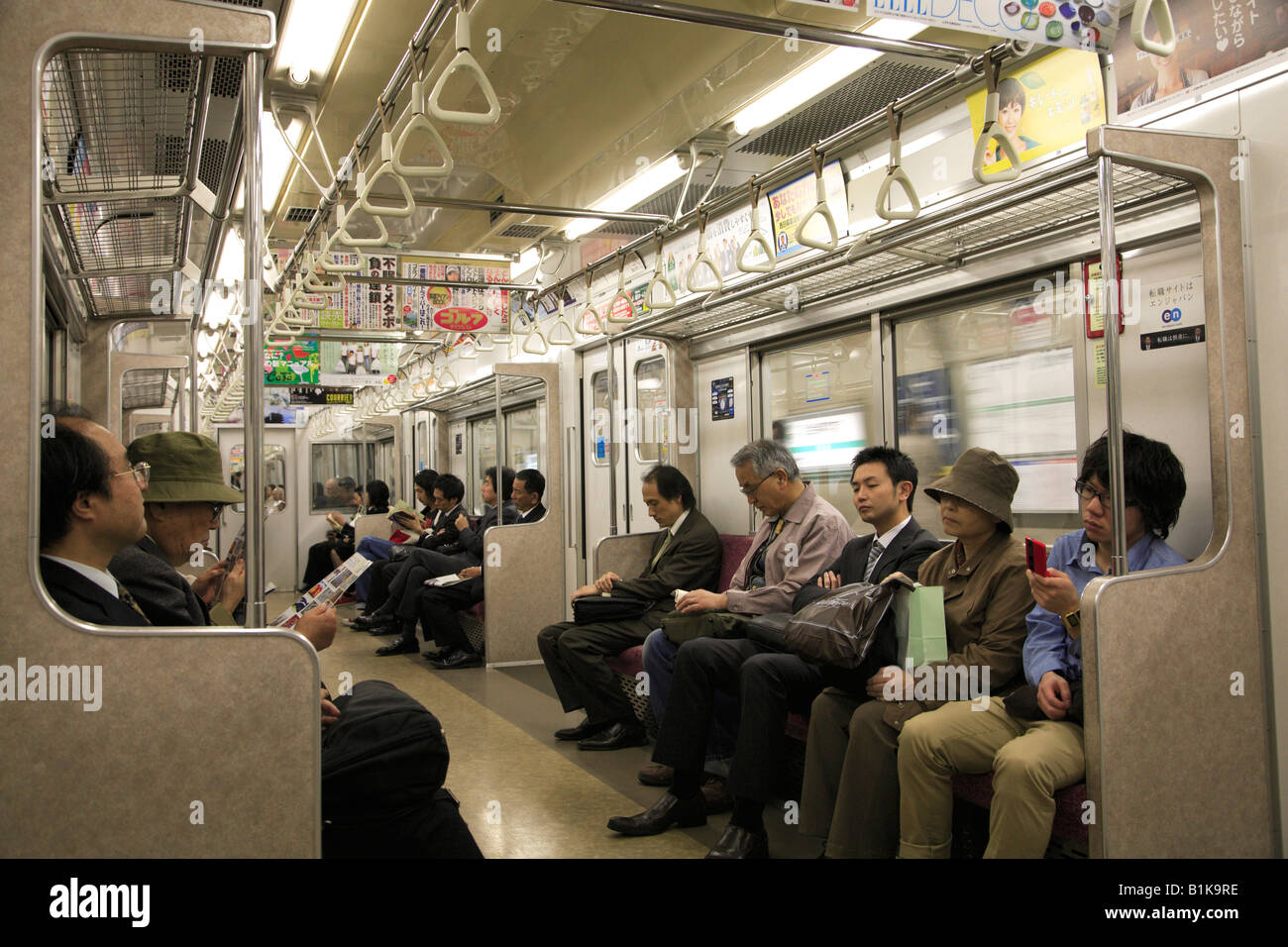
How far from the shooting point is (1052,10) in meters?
2.47

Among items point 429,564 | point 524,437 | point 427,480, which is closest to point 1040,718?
point 429,564

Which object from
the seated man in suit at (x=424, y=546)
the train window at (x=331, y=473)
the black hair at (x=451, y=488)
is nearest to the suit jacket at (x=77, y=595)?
the seated man in suit at (x=424, y=546)

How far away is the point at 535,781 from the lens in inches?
174

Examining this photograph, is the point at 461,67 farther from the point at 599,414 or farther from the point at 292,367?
the point at 292,367

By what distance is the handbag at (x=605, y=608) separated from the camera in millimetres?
5148

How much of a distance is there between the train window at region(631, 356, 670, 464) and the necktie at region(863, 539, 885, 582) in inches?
110

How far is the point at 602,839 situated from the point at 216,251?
3230 millimetres

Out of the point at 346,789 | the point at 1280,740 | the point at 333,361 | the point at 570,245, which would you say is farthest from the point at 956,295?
the point at 333,361

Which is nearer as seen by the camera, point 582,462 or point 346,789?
point 346,789

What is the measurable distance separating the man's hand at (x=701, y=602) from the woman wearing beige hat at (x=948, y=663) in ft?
3.43

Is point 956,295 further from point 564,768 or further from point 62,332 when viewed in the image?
point 62,332

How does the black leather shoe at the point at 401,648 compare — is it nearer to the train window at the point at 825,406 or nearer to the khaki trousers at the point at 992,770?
the train window at the point at 825,406

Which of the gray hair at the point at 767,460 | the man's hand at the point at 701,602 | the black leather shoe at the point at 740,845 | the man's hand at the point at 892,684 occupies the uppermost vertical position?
the gray hair at the point at 767,460

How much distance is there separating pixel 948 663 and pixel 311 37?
3.56 meters
